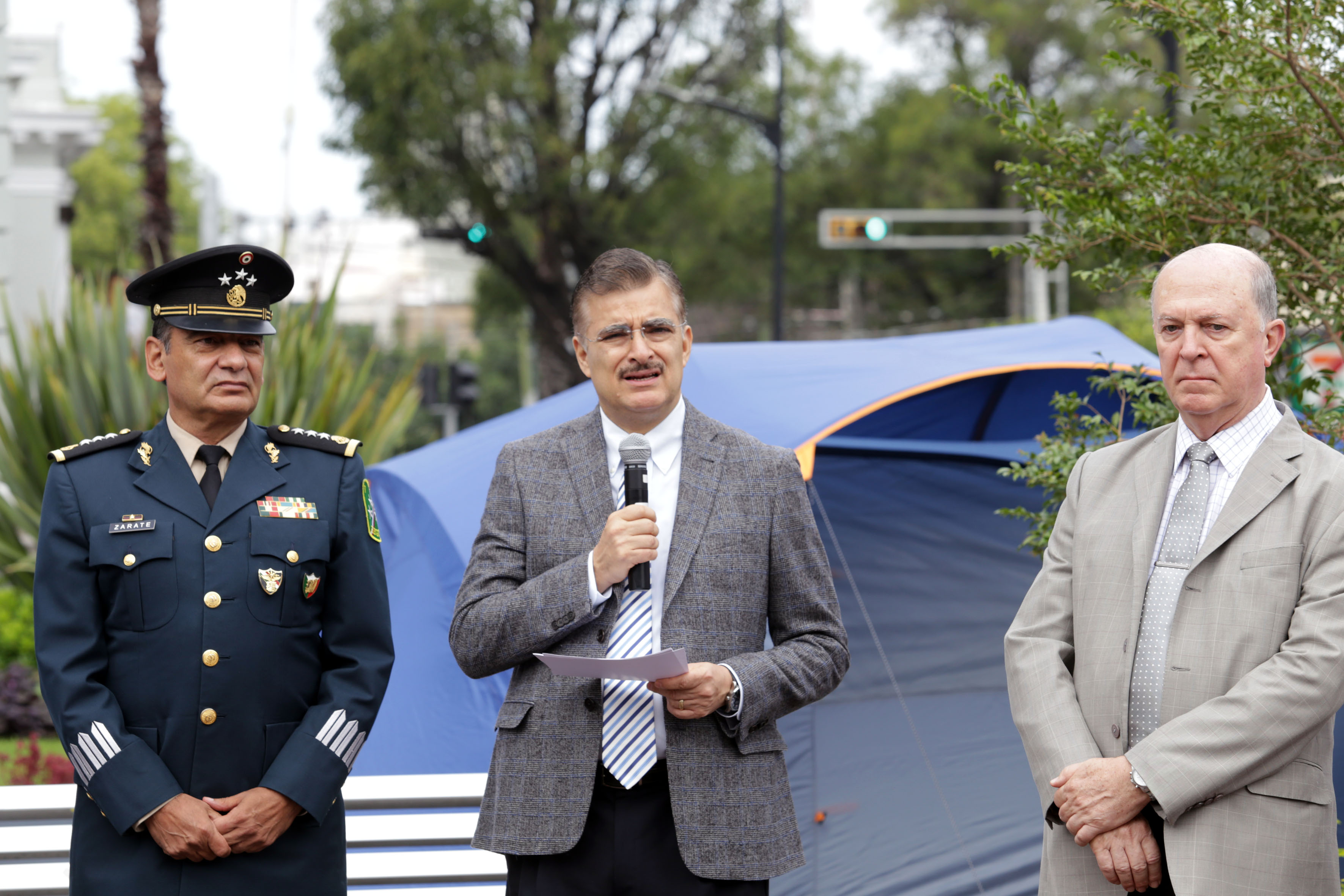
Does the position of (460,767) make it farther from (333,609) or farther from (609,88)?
(609,88)

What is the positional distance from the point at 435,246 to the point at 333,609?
68737 mm

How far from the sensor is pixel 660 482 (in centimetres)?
252

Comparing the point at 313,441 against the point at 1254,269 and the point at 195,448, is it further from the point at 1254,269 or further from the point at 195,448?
the point at 1254,269

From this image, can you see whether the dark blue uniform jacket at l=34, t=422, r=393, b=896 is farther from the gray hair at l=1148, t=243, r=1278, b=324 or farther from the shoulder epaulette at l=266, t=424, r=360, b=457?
the gray hair at l=1148, t=243, r=1278, b=324

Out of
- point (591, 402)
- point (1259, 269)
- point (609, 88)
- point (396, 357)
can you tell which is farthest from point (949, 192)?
point (1259, 269)

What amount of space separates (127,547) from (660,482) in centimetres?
98

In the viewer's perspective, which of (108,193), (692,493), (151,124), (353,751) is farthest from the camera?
(108,193)

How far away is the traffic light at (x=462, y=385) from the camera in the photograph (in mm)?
18281

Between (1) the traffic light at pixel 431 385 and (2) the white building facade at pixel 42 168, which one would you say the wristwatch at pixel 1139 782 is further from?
(2) the white building facade at pixel 42 168

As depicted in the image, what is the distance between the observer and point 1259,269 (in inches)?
94.0

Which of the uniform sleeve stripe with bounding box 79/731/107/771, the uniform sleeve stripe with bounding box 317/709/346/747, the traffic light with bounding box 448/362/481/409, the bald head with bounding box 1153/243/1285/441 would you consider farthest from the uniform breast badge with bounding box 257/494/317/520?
the traffic light with bounding box 448/362/481/409

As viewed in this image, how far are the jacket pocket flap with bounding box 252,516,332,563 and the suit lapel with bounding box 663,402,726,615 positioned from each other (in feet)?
2.26

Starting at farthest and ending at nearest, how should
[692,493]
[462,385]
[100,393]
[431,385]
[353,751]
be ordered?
[462,385] → [431,385] → [100,393] → [353,751] → [692,493]

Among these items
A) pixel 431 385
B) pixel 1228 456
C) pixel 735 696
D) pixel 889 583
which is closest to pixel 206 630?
pixel 735 696
